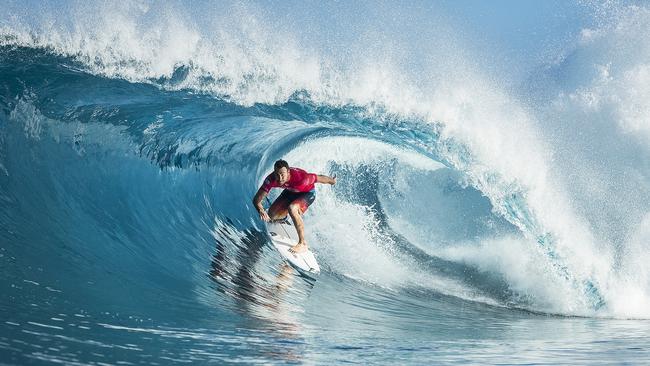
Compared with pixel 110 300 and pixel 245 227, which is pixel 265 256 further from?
pixel 110 300

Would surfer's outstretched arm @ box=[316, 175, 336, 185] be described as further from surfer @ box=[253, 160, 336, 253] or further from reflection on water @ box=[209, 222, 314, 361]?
reflection on water @ box=[209, 222, 314, 361]

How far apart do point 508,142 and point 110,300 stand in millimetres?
5823

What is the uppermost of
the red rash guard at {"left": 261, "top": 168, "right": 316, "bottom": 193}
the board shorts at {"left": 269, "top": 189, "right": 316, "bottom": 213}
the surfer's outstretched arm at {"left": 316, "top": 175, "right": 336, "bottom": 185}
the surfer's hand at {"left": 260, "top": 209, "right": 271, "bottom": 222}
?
the surfer's outstretched arm at {"left": 316, "top": 175, "right": 336, "bottom": 185}

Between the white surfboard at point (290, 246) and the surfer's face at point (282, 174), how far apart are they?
2.57 feet

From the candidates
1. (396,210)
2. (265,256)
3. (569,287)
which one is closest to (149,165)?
(265,256)

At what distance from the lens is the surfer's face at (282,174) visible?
6254 mm

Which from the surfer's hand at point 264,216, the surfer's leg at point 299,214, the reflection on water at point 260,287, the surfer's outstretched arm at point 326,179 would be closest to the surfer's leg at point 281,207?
the surfer's leg at point 299,214

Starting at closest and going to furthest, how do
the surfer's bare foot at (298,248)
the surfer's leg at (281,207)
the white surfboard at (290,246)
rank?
the white surfboard at (290,246), the surfer's bare foot at (298,248), the surfer's leg at (281,207)

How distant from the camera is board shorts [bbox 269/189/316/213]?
6754 millimetres

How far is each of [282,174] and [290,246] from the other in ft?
3.00

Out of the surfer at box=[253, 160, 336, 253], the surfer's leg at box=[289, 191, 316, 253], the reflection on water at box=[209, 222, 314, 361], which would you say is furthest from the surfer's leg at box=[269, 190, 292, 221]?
the reflection on water at box=[209, 222, 314, 361]

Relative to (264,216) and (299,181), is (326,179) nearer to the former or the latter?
(299,181)

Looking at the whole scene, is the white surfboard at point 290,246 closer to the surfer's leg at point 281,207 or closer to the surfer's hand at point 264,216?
the surfer's leg at point 281,207

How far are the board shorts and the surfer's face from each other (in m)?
0.39
